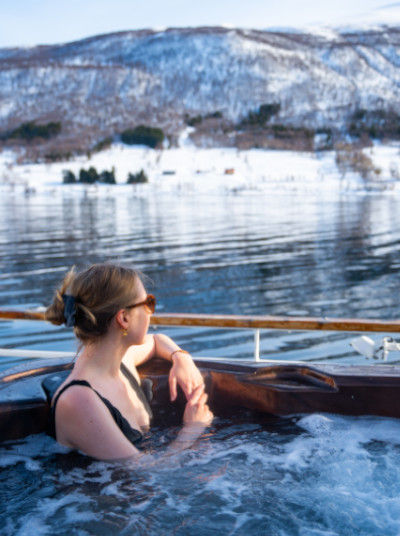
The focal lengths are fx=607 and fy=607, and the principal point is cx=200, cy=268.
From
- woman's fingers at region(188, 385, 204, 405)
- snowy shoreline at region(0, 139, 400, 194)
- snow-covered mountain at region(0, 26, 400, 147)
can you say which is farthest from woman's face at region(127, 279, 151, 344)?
snow-covered mountain at region(0, 26, 400, 147)

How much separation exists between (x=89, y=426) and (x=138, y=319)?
1.41 feet

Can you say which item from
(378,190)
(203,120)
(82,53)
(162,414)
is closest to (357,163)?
(378,190)

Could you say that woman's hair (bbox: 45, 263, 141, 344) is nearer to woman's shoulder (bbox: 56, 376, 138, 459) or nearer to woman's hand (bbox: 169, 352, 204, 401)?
woman's shoulder (bbox: 56, 376, 138, 459)

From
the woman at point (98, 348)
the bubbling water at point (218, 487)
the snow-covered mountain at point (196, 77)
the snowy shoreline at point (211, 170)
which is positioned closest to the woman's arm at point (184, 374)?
the bubbling water at point (218, 487)

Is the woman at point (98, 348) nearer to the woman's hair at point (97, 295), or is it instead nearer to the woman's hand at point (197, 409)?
the woman's hair at point (97, 295)

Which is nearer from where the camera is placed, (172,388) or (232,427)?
(172,388)

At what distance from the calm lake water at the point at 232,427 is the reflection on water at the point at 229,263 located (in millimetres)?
43

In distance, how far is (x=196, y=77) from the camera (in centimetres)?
11875

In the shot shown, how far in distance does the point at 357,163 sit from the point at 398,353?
2160 inches

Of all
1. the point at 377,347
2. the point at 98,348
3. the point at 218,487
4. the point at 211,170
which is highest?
the point at 211,170

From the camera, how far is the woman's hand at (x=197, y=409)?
2969 mm

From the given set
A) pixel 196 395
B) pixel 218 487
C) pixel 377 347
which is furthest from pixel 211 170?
pixel 218 487

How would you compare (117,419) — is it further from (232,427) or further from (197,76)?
(197,76)

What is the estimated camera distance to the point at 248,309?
923cm
